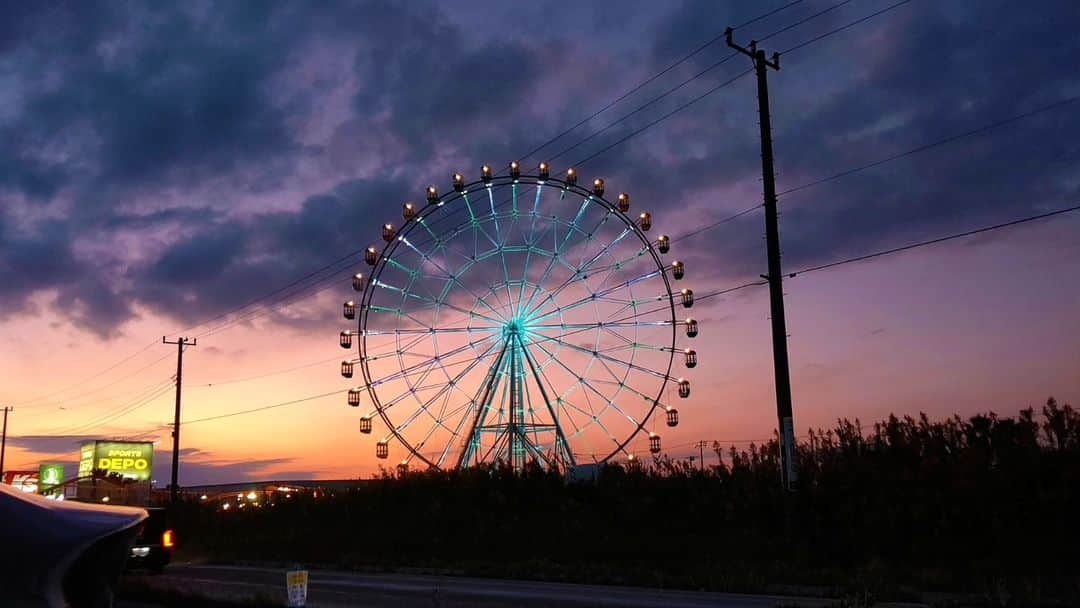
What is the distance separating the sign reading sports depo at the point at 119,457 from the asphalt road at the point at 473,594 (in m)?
90.1

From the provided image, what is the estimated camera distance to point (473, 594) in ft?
47.9

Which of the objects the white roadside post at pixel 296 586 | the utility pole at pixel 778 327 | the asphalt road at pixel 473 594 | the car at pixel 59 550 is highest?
the utility pole at pixel 778 327

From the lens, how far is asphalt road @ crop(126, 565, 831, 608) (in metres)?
13.7

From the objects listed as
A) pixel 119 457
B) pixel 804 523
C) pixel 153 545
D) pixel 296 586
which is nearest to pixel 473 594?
pixel 296 586

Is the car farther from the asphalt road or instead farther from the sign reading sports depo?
the sign reading sports depo

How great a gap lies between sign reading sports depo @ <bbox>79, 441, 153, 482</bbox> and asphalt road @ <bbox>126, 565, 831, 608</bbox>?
296 feet

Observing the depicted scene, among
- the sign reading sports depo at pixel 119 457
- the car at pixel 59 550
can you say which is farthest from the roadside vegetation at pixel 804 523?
the sign reading sports depo at pixel 119 457

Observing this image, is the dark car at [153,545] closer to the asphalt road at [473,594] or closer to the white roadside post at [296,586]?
the asphalt road at [473,594]

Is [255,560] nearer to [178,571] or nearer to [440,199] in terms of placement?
[178,571]

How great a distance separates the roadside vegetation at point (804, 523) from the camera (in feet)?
60.6

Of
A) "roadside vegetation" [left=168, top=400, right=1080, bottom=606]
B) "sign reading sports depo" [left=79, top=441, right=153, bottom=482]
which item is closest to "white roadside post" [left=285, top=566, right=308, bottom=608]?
"roadside vegetation" [left=168, top=400, right=1080, bottom=606]

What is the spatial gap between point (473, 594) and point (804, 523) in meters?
10.8

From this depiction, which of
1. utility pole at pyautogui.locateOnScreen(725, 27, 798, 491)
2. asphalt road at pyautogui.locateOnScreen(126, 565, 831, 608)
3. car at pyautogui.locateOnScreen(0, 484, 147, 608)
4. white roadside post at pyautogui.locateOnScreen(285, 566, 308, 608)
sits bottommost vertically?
asphalt road at pyautogui.locateOnScreen(126, 565, 831, 608)

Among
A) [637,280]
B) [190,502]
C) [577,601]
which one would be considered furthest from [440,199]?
[577,601]
